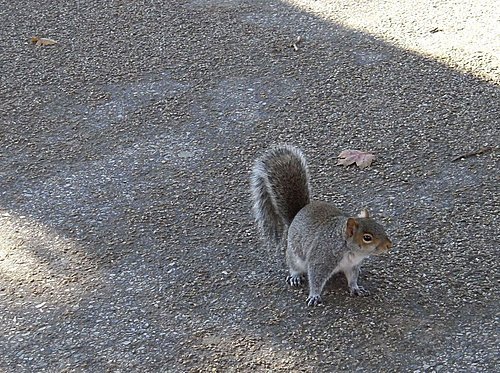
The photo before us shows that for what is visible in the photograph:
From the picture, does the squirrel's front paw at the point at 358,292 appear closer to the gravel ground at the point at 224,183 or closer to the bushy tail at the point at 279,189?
the gravel ground at the point at 224,183

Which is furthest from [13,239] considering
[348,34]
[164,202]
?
[348,34]

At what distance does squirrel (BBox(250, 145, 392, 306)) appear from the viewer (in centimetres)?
271

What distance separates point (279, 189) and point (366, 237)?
45cm

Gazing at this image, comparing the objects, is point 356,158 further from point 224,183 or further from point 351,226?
point 351,226

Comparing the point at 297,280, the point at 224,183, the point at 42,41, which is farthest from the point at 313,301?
the point at 42,41

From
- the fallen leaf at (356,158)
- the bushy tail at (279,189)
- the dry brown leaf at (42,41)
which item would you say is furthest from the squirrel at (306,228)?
the dry brown leaf at (42,41)

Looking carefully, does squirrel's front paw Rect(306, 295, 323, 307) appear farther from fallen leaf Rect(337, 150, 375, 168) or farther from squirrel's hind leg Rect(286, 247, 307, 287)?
fallen leaf Rect(337, 150, 375, 168)

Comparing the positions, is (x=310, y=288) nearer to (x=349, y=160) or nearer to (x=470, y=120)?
(x=349, y=160)

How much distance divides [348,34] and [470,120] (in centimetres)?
117

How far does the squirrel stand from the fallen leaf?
→ 2.01 ft

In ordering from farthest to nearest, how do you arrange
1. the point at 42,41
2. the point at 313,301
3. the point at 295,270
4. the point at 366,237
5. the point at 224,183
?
the point at 42,41
the point at 224,183
the point at 295,270
the point at 313,301
the point at 366,237

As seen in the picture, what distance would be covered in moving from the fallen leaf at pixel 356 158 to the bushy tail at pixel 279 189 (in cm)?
62

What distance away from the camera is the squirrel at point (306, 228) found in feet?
8.90

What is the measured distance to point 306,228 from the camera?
284cm
